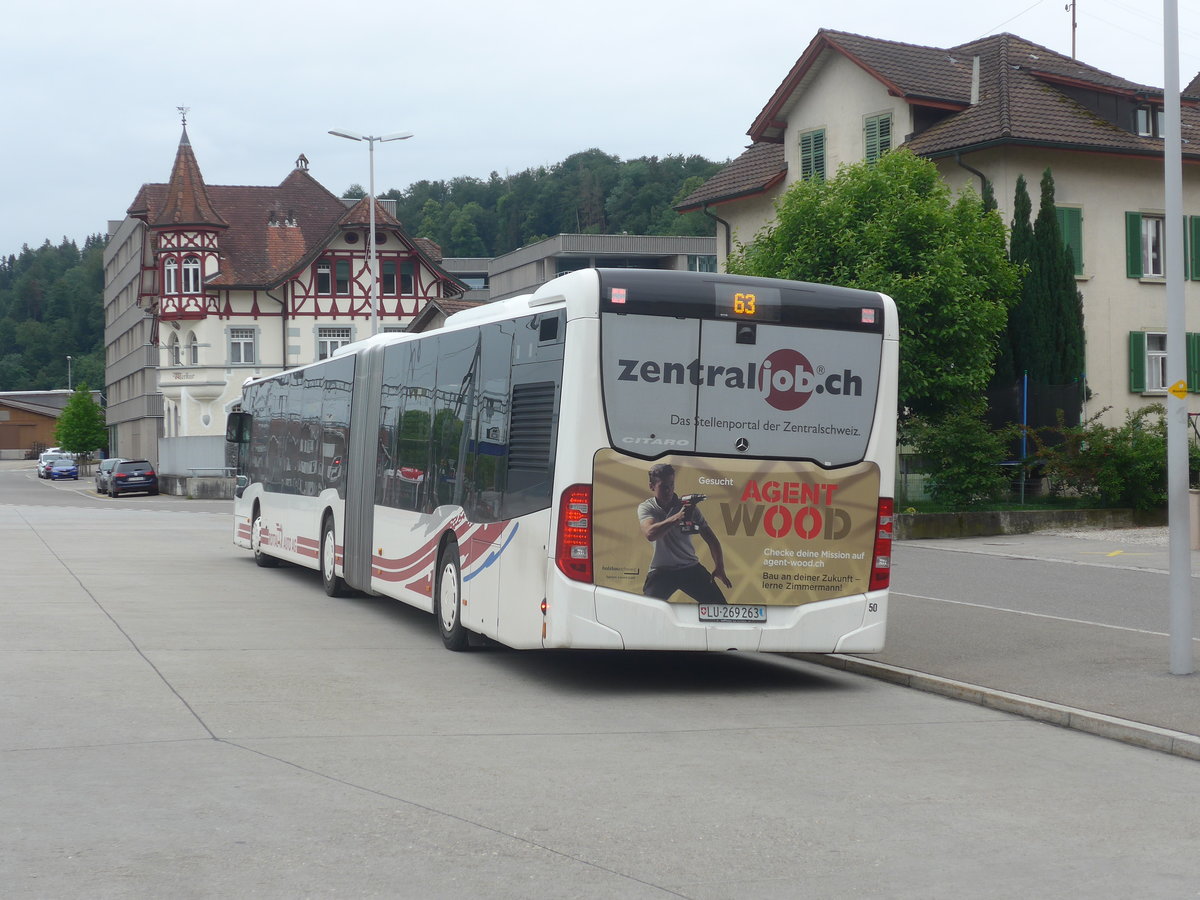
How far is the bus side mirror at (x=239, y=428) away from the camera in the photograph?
2483 cm

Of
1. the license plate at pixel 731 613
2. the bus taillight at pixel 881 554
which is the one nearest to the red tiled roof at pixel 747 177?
the bus taillight at pixel 881 554

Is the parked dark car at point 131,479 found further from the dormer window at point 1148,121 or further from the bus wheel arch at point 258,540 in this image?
the dormer window at point 1148,121

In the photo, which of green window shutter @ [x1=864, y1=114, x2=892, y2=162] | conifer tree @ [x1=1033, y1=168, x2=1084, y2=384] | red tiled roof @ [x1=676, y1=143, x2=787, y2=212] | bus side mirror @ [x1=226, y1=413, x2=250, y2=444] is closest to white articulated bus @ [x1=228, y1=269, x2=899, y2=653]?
bus side mirror @ [x1=226, y1=413, x2=250, y2=444]

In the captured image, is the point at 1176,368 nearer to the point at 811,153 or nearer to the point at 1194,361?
the point at 1194,361

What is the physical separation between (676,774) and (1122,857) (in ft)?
8.06

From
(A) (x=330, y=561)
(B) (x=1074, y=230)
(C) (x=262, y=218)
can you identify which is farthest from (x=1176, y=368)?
(C) (x=262, y=218)

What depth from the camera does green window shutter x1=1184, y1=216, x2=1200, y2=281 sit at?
37375mm

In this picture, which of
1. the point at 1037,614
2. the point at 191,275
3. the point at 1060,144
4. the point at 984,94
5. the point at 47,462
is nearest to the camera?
the point at 1037,614

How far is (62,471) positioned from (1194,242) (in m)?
69.1

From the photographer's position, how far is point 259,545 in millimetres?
23547

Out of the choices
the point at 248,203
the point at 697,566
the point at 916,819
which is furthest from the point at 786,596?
the point at 248,203

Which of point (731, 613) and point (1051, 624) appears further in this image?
point (1051, 624)

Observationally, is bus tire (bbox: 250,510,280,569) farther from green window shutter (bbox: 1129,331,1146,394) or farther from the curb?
green window shutter (bbox: 1129,331,1146,394)

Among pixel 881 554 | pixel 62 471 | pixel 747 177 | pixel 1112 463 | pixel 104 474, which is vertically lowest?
pixel 881 554
